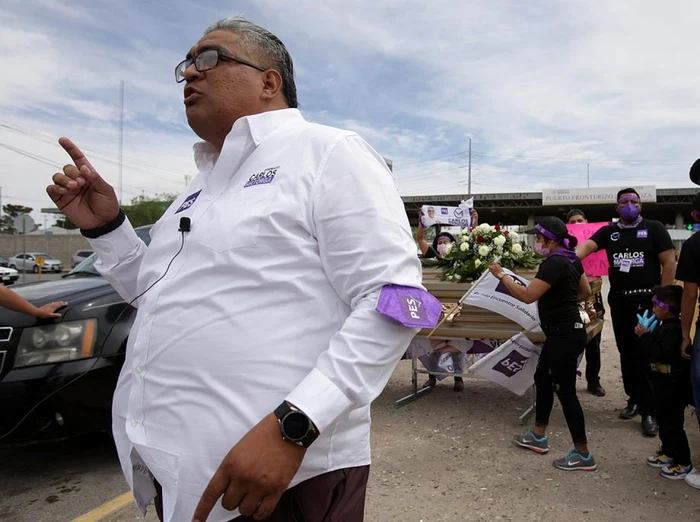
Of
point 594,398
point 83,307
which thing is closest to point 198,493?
point 83,307

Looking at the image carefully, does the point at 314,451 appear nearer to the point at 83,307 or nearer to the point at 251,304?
the point at 251,304

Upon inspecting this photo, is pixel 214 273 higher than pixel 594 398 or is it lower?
higher

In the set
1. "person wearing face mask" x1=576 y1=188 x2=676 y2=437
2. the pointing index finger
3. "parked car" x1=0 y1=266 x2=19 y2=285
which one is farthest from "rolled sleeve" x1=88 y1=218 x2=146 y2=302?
"parked car" x1=0 y1=266 x2=19 y2=285

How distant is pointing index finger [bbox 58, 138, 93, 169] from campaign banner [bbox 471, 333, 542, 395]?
12.3 ft

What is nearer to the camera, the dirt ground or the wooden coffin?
the dirt ground

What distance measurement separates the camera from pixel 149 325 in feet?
4.63

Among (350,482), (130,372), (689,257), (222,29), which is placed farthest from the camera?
(689,257)

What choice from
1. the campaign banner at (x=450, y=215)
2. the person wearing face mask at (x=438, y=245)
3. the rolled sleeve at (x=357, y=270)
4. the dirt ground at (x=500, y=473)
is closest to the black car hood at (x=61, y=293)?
the dirt ground at (x=500, y=473)

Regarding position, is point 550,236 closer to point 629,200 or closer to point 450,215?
point 629,200

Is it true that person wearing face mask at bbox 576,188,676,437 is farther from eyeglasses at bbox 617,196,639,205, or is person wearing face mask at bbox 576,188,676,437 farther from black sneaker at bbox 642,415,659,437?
black sneaker at bbox 642,415,659,437

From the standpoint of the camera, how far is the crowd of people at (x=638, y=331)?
3.67 metres

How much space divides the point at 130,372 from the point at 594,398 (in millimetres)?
5182

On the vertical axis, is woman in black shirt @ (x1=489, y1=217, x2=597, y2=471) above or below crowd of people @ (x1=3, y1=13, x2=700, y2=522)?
below

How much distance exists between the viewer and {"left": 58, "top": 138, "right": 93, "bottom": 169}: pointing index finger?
1797mm
